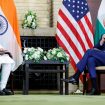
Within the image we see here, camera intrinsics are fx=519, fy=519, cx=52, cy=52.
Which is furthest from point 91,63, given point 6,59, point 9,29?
point 9,29

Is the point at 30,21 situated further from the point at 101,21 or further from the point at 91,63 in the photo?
the point at 91,63

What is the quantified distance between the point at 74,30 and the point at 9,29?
1074 millimetres

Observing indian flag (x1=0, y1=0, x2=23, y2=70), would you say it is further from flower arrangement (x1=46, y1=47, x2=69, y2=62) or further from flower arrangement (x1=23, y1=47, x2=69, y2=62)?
flower arrangement (x1=46, y1=47, x2=69, y2=62)

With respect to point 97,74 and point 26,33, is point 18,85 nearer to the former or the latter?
point 26,33

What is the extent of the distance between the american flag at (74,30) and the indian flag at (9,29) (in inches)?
30.2

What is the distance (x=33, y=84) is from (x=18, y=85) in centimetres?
24

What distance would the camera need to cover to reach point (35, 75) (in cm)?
834

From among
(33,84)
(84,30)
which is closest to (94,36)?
(84,30)

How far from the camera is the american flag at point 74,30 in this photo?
8094mm

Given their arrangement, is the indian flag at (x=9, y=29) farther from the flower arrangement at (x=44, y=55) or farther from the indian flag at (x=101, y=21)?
the indian flag at (x=101, y=21)

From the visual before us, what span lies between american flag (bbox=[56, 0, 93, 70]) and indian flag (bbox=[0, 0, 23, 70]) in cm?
77

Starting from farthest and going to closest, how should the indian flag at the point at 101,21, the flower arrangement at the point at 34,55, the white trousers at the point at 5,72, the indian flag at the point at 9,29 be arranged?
the indian flag at the point at 101,21 → the indian flag at the point at 9,29 → the flower arrangement at the point at 34,55 → the white trousers at the point at 5,72

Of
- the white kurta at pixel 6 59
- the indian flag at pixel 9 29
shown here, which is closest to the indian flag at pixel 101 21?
the indian flag at pixel 9 29

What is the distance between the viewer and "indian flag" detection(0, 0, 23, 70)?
7.66 m
